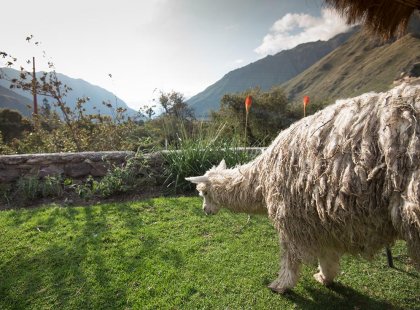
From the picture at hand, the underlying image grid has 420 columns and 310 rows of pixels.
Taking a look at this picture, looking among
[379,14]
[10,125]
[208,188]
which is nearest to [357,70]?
[10,125]

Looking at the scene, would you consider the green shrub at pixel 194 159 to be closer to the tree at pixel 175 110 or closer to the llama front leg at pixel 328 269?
the tree at pixel 175 110

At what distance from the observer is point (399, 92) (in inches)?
85.4

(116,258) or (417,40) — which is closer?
(116,258)

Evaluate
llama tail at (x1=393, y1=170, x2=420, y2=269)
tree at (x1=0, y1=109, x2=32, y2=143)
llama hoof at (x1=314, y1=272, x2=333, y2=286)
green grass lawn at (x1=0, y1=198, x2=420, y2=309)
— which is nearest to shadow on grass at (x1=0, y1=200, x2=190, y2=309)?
green grass lawn at (x1=0, y1=198, x2=420, y2=309)

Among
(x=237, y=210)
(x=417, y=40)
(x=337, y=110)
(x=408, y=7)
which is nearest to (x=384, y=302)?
(x=237, y=210)

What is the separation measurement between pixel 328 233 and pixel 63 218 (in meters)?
4.33

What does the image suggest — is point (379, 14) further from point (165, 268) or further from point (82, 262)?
point (82, 262)

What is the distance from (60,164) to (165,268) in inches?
178

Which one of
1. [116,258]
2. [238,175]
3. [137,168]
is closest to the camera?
[238,175]

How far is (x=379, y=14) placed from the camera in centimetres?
312

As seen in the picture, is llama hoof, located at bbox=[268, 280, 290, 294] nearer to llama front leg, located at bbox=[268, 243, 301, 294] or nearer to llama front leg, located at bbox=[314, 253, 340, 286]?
llama front leg, located at bbox=[268, 243, 301, 294]

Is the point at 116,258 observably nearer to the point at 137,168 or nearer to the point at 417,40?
the point at 137,168

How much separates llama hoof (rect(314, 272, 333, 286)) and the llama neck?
92 cm

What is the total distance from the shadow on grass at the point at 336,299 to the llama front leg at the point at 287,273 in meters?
0.11
